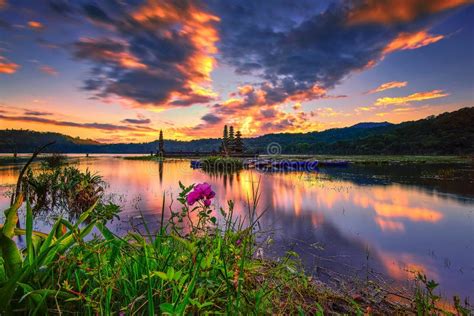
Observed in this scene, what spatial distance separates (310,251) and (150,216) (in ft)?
19.2

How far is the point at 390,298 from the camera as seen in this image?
11.5 feet

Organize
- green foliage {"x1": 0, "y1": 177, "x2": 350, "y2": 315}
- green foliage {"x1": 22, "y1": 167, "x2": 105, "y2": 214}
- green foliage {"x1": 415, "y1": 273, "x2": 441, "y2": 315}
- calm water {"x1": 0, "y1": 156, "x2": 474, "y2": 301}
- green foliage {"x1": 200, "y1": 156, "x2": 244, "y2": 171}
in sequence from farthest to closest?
green foliage {"x1": 200, "y1": 156, "x2": 244, "y2": 171}, green foliage {"x1": 22, "y1": 167, "x2": 105, "y2": 214}, calm water {"x1": 0, "y1": 156, "x2": 474, "y2": 301}, green foliage {"x1": 415, "y1": 273, "x2": 441, "y2": 315}, green foliage {"x1": 0, "y1": 177, "x2": 350, "y2": 315}

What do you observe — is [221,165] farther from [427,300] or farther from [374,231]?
[427,300]

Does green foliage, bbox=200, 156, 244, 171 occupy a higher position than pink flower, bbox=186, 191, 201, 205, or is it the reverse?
pink flower, bbox=186, 191, 201, 205

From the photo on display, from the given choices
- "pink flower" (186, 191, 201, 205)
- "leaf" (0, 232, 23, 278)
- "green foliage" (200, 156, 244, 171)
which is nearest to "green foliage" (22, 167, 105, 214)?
"pink flower" (186, 191, 201, 205)

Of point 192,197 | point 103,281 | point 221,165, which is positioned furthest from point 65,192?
point 221,165

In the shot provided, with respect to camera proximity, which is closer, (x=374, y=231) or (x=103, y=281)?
(x=103, y=281)

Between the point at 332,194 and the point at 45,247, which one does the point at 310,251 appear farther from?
the point at 332,194

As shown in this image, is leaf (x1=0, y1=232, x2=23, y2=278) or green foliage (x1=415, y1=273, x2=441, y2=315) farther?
green foliage (x1=415, y1=273, x2=441, y2=315)

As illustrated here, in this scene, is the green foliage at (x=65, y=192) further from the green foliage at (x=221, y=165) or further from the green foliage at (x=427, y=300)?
the green foliage at (x=221, y=165)

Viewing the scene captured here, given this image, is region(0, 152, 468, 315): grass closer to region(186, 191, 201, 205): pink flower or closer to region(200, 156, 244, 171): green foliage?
region(186, 191, 201, 205): pink flower

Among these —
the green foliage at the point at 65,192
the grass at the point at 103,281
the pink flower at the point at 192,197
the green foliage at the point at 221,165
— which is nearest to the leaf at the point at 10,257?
the grass at the point at 103,281

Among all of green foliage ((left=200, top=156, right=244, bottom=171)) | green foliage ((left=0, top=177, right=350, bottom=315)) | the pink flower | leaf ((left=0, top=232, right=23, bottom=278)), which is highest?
the pink flower

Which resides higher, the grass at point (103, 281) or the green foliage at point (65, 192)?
the grass at point (103, 281)
